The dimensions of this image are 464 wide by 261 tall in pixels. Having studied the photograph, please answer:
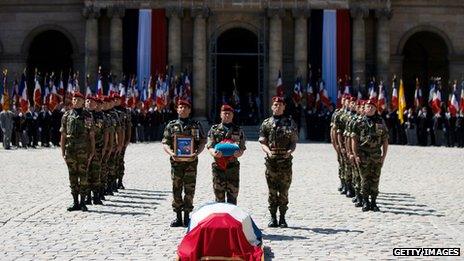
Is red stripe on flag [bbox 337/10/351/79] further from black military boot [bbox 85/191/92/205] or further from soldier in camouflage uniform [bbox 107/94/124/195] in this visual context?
black military boot [bbox 85/191/92/205]

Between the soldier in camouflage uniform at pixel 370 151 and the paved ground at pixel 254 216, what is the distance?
1.40ft

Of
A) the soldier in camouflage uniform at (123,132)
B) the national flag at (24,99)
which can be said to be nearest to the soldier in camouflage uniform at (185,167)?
the soldier in camouflage uniform at (123,132)

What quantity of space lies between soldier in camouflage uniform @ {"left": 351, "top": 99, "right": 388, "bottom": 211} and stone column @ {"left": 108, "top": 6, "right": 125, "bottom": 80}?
24377mm

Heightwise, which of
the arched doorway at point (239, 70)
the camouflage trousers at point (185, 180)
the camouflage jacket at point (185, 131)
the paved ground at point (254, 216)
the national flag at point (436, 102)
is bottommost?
the paved ground at point (254, 216)

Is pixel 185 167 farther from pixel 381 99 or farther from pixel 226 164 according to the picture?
pixel 381 99

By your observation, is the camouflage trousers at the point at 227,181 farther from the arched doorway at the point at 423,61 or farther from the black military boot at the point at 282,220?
the arched doorway at the point at 423,61

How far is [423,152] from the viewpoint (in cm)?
2956

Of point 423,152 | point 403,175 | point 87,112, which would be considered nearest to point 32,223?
point 87,112

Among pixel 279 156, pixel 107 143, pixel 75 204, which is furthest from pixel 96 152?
pixel 279 156

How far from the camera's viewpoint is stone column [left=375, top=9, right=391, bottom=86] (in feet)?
124

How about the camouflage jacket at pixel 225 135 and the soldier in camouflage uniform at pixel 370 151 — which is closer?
the camouflage jacket at pixel 225 135

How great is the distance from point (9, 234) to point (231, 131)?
3602mm

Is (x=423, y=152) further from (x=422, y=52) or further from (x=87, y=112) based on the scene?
(x=87, y=112)

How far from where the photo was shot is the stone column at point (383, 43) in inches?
1484
